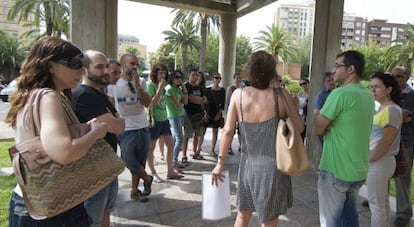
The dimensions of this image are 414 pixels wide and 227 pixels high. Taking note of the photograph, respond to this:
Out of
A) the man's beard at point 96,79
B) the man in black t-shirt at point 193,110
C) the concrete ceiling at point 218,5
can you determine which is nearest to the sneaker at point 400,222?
the man's beard at point 96,79

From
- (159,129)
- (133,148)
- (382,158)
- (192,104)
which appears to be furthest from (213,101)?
(382,158)

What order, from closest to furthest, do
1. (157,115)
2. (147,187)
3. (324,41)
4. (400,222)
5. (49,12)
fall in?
1. (400,222)
2. (147,187)
3. (157,115)
4. (324,41)
5. (49,12)

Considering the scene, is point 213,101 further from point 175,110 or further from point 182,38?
point 182,38

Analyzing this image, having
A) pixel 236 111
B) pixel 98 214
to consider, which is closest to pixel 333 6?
pixel 236 111

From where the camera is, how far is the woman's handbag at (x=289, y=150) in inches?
98.5

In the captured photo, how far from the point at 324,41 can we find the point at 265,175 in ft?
14.9

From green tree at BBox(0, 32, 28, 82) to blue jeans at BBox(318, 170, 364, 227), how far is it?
2063 inches

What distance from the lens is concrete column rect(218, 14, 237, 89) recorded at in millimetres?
12000

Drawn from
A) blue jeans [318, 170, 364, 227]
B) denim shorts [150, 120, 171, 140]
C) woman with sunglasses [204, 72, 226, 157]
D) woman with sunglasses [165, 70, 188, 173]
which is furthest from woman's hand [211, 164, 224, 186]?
woman with sunglasses [204, 72, 226, 157]

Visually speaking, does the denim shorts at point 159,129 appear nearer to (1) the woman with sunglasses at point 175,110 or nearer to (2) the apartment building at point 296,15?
(1) the woman with sunglasses at point 175,110

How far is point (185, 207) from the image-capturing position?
4.49 meters

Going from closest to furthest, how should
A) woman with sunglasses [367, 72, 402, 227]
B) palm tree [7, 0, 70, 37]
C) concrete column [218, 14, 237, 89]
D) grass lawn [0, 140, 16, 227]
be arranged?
woman with sunglasses [367, 72, 402, 227]
grass lawn [0, 140, 16, 227]
concrete column [218, 14, 237, 89]
palm tree [7, 0, 70, 37]

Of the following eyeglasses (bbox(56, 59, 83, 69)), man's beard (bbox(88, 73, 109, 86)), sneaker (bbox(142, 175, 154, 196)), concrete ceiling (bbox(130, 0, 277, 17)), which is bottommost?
sneaker (bbox(142, 175, 154, 196))

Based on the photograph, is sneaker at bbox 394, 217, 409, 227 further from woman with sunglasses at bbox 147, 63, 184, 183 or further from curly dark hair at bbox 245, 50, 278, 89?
woman with sunglasses at bbox 147, 63, 184, 183
